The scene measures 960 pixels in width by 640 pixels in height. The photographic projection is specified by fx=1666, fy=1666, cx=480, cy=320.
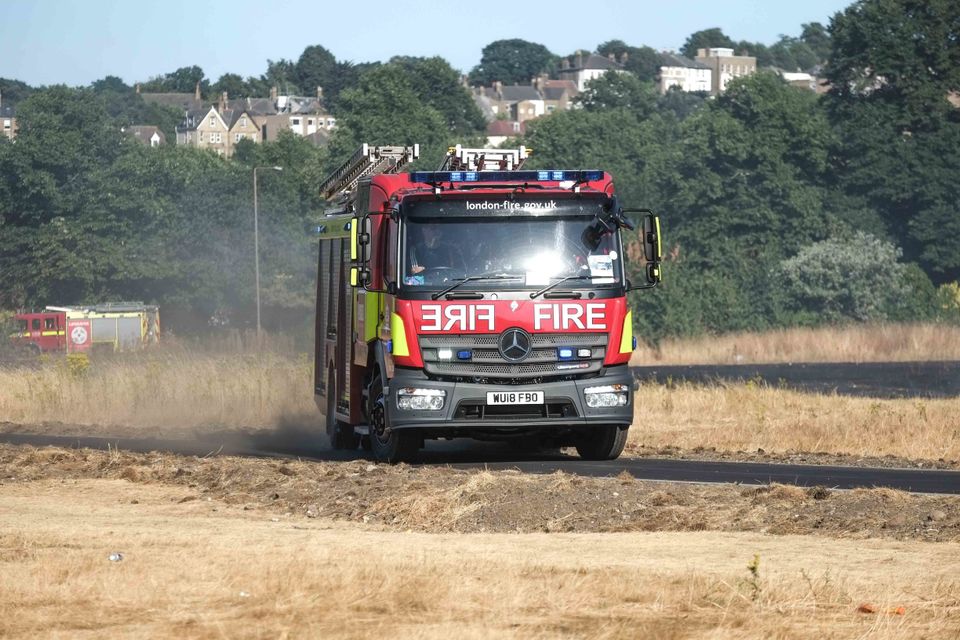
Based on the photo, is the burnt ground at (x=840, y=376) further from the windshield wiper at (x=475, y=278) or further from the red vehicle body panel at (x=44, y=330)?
the red vehicle body panel at (x=44, y=330)

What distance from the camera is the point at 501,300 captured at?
17.6 meters

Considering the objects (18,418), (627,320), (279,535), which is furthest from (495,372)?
(18,418)

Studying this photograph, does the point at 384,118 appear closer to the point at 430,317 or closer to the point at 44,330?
the point at 44,330

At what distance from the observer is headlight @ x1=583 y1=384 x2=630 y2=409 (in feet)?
58.6

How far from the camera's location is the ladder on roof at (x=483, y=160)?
67.3 ft

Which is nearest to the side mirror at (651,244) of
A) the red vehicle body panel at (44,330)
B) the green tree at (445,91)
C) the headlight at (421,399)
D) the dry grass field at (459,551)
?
the headlight at (421,399)

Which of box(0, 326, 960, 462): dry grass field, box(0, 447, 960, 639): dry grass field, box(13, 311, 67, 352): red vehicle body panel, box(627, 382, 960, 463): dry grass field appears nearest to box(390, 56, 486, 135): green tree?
box(13, 311, 67, 352): red vehicle body panel

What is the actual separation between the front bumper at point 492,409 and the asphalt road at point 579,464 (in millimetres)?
624

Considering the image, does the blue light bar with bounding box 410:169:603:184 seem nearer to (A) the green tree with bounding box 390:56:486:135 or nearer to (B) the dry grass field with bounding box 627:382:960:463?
(B) the dry grass field with bounding box 627:382:960:463

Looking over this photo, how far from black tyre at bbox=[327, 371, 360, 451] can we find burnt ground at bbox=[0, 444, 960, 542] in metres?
4.05

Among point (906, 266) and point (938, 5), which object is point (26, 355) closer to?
point (906, 266)

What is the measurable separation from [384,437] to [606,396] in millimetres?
2713

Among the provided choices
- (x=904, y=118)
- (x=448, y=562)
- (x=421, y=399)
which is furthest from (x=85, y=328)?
(x=448, y=562)

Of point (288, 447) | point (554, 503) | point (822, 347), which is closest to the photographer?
point (554, 503)
